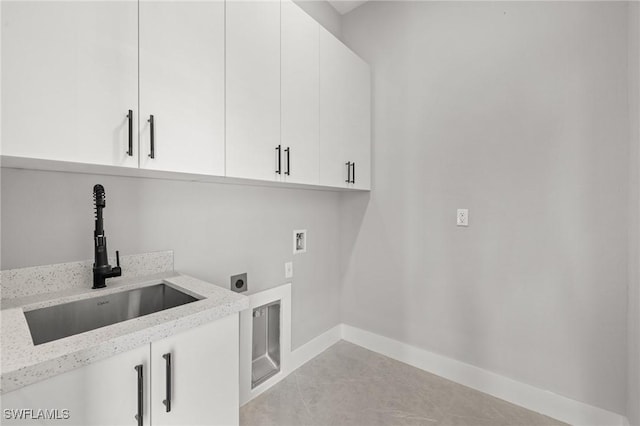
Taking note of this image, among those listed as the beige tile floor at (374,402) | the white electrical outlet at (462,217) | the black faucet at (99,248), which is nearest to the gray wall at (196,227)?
the black faucet at (99,248)

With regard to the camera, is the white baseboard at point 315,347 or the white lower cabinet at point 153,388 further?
the white baseboard at point 315,347

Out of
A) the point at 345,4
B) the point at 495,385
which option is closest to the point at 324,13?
the point at 345,4

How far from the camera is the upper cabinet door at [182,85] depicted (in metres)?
1.07

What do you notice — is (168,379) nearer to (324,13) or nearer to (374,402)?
(374,402)

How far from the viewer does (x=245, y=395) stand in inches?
70.0

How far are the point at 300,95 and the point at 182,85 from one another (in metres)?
0.73

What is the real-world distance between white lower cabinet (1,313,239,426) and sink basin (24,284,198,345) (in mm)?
258

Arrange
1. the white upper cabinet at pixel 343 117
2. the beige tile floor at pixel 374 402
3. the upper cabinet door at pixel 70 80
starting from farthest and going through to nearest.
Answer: the white upper cabinet at pixel 343 117, the beige tile floor at pixel 374 402, the upper cabinet door at pixel 70 80

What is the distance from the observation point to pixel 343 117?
83.0 inches


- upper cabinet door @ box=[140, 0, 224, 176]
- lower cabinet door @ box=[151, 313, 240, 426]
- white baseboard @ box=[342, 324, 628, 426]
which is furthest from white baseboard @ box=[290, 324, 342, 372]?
upper cabinet door @ box=[140, 0, 224, 176]

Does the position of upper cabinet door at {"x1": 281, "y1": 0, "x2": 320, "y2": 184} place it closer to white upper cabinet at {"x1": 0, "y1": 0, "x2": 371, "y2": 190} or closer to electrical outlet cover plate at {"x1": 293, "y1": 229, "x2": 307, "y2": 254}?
white upper cabinet at {"x1": 0, "y1": 0, "x2": 371, "y2": 190}

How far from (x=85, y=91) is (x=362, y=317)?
7.61 feet

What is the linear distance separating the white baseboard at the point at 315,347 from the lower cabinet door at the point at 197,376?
3.61 ft

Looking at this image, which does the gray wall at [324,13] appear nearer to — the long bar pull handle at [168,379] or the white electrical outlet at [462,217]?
the white electrical outlet at [462,217]
